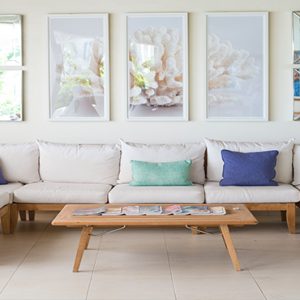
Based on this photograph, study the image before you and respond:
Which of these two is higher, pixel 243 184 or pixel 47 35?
pixel 47 35

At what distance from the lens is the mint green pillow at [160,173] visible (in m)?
4.99

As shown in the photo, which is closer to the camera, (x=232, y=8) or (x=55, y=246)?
(x=55, y=246)

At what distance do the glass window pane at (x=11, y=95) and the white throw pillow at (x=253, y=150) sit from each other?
1.98 m

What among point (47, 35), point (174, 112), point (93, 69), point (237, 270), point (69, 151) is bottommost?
point (237, 270)

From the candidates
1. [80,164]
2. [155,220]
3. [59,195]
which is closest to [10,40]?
[80,164]

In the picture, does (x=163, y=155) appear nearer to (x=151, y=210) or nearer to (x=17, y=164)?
(x=151, y=210)

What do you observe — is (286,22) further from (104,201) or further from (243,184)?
(104,201)

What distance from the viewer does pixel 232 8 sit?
550 centimetres

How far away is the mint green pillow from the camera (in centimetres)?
499

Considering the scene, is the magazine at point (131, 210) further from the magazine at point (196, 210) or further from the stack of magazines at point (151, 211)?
the magazine at point (196, 210)

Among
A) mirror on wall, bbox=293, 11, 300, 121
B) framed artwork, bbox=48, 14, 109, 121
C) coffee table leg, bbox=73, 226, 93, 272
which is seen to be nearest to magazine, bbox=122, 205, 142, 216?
coffee table leg, bbox=73, 226, 93, 272

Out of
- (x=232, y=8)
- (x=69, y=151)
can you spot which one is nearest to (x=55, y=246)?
(x=69, y=151)

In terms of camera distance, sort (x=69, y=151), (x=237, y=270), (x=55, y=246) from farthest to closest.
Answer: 1. (x=69, y=151)
2. (x=55, y=246)
3. (x=237, y=270)

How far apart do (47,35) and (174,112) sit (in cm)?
150
